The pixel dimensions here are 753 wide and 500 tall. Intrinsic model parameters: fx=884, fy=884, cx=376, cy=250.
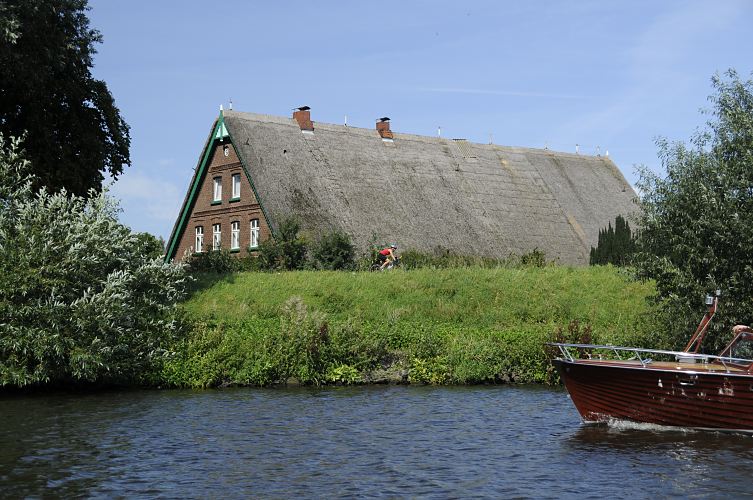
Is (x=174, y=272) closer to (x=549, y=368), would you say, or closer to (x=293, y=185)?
(x=549, y=368)

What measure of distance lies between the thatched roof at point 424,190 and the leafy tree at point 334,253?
13.8 ft

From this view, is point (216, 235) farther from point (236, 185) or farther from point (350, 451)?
point (350, 451)

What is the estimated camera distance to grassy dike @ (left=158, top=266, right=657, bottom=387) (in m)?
23.3

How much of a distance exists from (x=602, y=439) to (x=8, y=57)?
22.1 m

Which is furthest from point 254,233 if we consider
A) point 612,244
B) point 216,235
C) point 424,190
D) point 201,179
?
point 612,244

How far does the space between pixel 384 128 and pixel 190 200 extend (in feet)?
41.5

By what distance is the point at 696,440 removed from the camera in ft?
51.6

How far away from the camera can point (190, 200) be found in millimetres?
47062

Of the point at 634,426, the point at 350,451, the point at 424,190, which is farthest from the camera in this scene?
the point at 424,190

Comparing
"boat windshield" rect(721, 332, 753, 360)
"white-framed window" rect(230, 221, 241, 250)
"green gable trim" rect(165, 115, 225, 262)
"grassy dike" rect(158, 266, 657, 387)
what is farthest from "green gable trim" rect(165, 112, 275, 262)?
"boat windshield" rect(721, 332, 753, 360)

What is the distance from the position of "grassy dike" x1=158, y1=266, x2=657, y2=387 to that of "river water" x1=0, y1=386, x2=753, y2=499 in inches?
98.0

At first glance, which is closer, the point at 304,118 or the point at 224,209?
the point at 224,209

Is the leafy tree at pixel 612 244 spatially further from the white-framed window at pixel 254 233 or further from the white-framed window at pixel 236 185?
the white-framed window at pixel 236 185

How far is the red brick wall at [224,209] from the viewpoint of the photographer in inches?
1731
